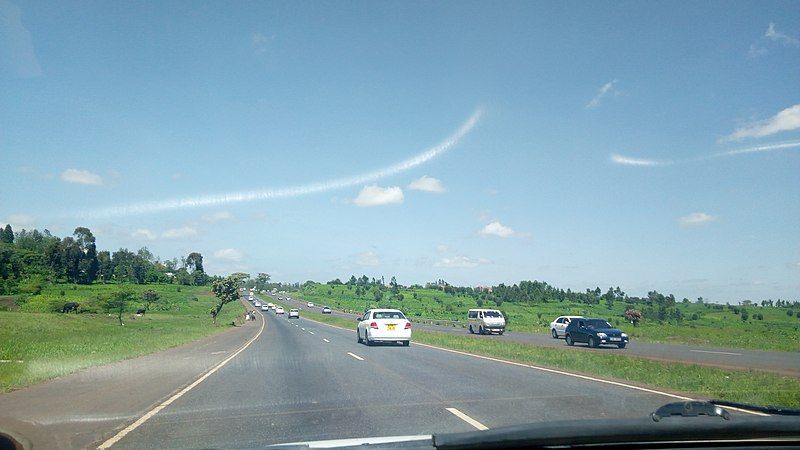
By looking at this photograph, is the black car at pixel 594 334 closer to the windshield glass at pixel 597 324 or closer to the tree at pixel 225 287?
the windshield glass at pixel 597 324

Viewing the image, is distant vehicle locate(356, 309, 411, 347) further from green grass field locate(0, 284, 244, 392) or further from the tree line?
the tree line

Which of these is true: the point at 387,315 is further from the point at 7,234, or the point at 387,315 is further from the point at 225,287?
the point at 7,234

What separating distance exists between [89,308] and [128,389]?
2227 inches

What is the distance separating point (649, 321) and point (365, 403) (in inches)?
2875

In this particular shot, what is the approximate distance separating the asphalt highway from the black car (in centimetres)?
1518

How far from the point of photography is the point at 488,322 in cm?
4625

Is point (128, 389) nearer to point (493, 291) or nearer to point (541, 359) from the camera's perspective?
point (541, 359)

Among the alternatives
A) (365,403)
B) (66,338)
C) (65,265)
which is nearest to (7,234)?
(65,265)

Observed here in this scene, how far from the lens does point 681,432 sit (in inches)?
183

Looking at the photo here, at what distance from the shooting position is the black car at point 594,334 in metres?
30.9

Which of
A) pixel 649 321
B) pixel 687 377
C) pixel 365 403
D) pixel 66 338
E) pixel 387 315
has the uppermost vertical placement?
pixel 387 315

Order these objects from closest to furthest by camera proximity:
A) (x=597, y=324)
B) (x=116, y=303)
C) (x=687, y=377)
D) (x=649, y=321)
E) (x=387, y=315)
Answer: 1. (x=687, y=377)
2. (x=387, y=315)
3. (x=597, y=324)
4. (x=116, y=303)
5. (x=649, y=321)

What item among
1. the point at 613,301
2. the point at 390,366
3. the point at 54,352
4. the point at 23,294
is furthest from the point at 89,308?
the point at 613,301

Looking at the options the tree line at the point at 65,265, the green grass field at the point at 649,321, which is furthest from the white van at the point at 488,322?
the tree line at the point at 65,265
